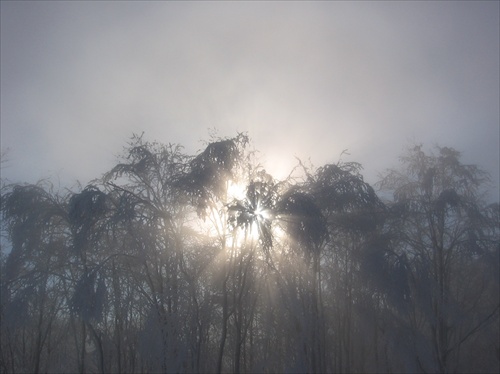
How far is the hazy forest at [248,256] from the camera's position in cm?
1688

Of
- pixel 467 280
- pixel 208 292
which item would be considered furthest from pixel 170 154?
pixel 467 280

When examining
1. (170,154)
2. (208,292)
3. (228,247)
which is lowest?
(208,292)

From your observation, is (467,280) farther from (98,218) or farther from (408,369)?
(98,218)

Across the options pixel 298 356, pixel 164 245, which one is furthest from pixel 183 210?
pixel 298 356

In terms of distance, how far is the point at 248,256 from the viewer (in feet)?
59.6

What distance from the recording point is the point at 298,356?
56.7 ft

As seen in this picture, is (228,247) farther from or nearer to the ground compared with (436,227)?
nearer to the ground

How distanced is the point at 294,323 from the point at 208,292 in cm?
368

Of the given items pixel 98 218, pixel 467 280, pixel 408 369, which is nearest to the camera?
pixel 98 218

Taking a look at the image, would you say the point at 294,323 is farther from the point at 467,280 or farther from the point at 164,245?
the point at 467,280

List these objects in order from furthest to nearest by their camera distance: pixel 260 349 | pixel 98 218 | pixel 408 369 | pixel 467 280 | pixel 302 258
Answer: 1. pixel 467 280
2. pixel 260 349
3. pixel 408 369
4. pixel 302 258
5. pixel 98 218

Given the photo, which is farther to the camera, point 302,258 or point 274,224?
point 302,258

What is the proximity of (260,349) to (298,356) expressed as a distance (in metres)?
5.71

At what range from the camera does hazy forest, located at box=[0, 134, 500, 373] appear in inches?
664
